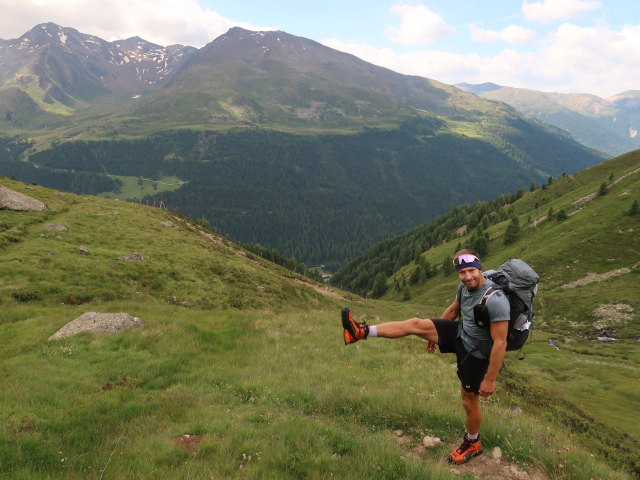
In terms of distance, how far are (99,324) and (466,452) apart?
15.3 meters

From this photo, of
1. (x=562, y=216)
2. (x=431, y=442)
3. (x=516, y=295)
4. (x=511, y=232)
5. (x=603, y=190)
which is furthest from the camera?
(x=511, y=232)

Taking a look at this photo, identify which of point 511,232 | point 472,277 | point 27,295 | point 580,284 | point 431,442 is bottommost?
point 580,284

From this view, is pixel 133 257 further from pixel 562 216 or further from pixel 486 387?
pixel 562 216

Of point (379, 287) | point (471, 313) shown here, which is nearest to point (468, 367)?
point (471, 313)

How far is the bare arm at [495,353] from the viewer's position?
673cm

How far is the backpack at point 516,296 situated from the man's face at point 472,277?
0.28 m

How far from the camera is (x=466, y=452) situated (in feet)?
23.5

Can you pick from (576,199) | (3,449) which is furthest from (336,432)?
(576,199)

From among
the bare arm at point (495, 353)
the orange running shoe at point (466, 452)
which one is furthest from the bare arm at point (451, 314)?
the orange running shoe at point (466, 452)

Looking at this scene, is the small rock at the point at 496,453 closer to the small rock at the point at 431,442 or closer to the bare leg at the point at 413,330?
the small rock at the point at 431,442

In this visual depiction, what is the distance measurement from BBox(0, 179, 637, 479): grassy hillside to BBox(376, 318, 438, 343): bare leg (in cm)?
231

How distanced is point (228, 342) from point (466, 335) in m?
10.9

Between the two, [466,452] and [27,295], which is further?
[27,295]

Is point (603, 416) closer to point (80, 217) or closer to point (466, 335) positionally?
point (466, 335)
